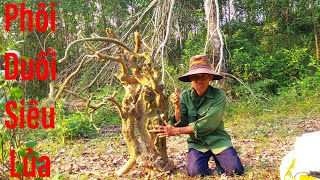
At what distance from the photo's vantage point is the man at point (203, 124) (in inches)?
139

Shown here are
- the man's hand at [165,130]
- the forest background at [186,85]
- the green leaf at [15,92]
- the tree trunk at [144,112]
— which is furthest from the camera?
the forest background at [186,85]

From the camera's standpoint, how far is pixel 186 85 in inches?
322

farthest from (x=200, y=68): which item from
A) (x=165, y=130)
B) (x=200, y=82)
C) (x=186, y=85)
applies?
(x=186, y=85)

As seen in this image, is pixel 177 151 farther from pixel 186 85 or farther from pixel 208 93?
pixel 186 85

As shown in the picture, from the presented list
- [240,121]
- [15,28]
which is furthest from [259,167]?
[15,28]

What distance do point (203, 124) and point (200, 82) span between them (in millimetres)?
440

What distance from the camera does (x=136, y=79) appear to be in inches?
144

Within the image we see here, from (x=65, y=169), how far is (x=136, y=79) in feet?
4.97

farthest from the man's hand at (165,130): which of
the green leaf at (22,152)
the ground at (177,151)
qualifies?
the green leaf at (22,152)

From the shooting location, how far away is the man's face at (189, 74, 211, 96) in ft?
11.9

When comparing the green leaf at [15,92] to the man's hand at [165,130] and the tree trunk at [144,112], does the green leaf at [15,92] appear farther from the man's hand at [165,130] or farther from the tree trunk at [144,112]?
the man's hand at [165,130]

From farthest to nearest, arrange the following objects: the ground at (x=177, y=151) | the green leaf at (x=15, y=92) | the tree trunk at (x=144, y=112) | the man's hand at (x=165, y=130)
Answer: the ground at (x=177, y=151)
the tree trunk at (x=144, y=112)
the man's hand at (x=165, y=130)
the green leaf at (x=15, y=92)

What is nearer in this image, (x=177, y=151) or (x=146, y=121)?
(x=146, y=121)

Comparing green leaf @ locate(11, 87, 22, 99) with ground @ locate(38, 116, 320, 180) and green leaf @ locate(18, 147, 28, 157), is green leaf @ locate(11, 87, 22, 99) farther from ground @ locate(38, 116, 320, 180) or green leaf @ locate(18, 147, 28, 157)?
ground @ locate(38, 116, 320, 180)
